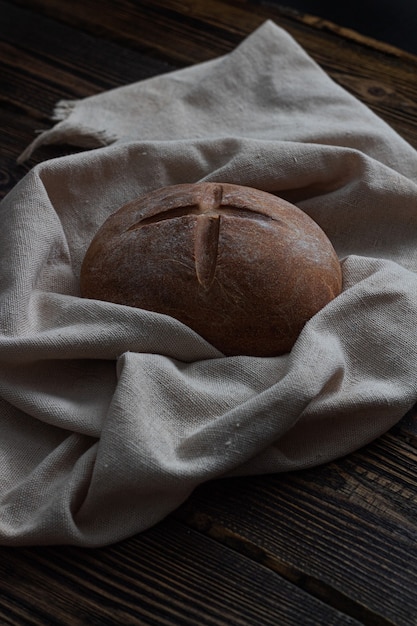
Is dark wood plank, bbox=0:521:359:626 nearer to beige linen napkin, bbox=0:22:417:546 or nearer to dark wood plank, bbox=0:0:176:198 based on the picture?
beige linen napkin, bbox=0:22:417:546

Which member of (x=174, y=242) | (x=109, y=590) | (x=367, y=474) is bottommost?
(x=109, y=590)

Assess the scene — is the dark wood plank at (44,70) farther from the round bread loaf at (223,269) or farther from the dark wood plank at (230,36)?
the round bread loaf at (223,269)

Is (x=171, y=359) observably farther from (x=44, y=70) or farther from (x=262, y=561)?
(x=44, y=70)

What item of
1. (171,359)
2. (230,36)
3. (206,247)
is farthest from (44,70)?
(171,359)

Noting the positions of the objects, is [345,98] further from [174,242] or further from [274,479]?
[274,479]

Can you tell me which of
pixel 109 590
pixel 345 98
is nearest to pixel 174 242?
pixel 109 590

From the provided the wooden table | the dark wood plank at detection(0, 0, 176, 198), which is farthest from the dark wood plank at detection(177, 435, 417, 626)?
the dark wood plank at detection(0, 0, 176, 198)

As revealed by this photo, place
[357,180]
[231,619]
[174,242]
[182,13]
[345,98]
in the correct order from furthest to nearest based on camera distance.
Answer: [182,13] < [345,98] < [357,180] < [174,242] < [231,619]
